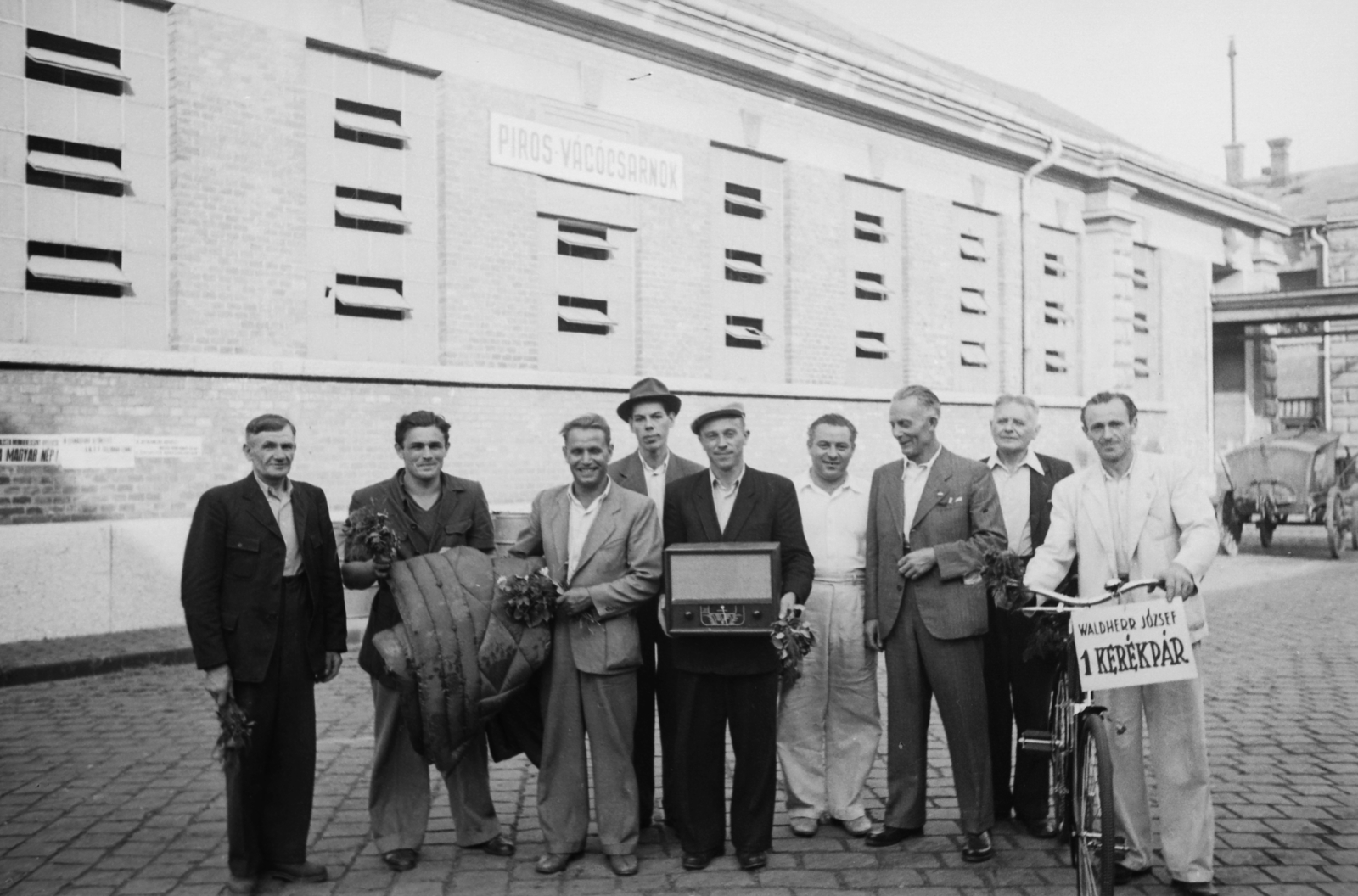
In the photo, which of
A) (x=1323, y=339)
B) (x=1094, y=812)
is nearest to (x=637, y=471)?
(x=1094, y=812)

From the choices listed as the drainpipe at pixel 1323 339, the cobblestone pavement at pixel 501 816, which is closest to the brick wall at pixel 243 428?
the cobblestone pavement at pixel 501 816

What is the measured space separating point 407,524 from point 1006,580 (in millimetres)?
2535

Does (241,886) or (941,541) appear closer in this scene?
(241,886)

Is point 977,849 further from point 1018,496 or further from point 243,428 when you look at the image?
point 243,428

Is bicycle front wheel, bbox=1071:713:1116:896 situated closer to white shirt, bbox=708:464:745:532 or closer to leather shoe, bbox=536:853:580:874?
white shirt, bbox=708:464:745:532

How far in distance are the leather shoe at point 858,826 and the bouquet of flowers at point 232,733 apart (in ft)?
8.80

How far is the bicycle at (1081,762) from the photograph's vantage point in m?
4.34

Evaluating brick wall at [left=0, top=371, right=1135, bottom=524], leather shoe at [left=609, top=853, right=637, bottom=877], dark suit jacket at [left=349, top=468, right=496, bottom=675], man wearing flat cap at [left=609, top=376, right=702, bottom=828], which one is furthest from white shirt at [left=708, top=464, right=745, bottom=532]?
brick wall at [left=0, top=371, right=1135, bottom=524]

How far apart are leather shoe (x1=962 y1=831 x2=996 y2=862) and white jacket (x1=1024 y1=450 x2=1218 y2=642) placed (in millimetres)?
1126

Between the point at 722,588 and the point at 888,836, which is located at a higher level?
the point at 722,588

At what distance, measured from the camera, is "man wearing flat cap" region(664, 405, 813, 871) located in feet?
17.4

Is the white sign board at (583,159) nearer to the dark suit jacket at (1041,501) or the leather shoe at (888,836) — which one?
the dark suit jacket at (1041,501)

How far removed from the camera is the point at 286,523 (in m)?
5.26

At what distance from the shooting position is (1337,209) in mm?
34125
